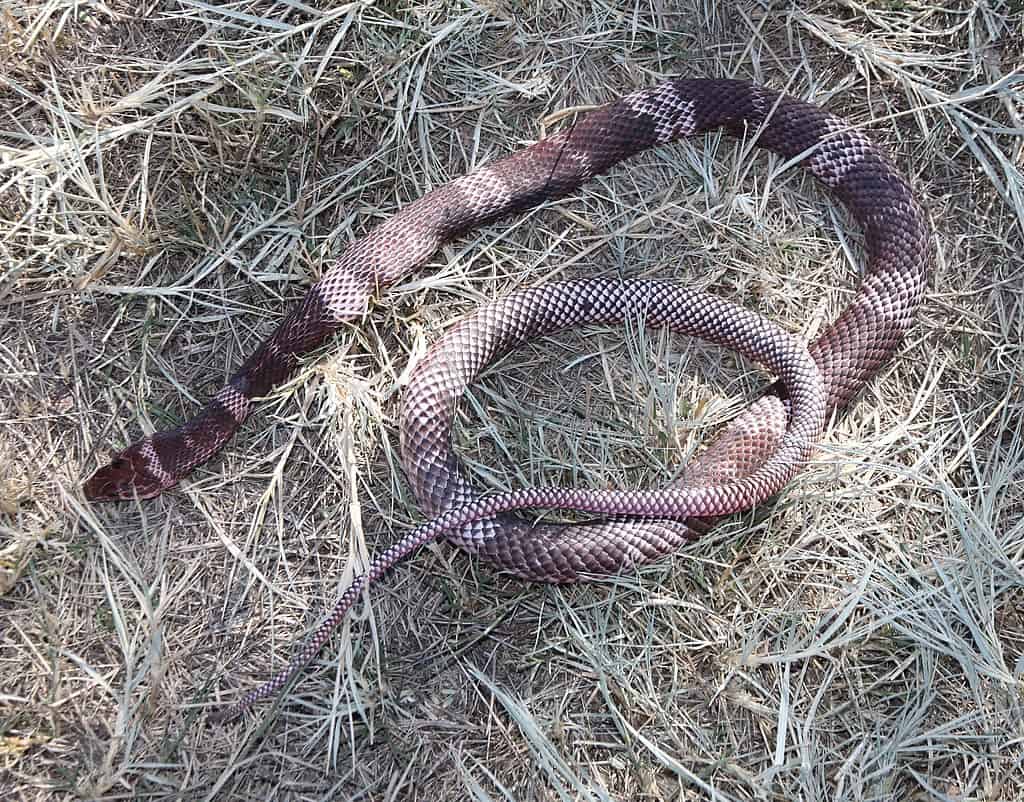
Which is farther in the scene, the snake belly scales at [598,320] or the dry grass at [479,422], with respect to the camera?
the snake belly scales at [598,320]

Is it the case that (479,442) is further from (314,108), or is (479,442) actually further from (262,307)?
(314,108)

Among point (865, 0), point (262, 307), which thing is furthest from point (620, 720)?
point (865, 0)

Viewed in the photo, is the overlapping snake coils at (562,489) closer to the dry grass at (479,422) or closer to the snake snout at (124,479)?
the dry grass at (479,422)

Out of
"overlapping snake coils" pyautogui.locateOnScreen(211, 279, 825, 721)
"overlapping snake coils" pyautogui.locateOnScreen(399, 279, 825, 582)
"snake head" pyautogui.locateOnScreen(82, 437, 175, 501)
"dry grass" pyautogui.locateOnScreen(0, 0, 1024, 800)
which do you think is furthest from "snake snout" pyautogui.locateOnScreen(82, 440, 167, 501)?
"overlapping snake coils" pyautogui.locateOnScreen(399, 279, 825, 582)

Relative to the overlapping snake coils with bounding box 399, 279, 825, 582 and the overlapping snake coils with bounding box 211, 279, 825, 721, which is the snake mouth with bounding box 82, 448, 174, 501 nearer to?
the overlapping snake coils with bounding box 211, 279, 825, 721

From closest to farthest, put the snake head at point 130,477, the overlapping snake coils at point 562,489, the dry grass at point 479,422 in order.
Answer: the dry grass at point 479,422, the overlapping snake coils at point 562,489, the snake head at point 130,477

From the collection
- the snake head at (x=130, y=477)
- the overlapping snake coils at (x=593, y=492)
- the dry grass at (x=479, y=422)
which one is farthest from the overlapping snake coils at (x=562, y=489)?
the snake head at (x=130, y=477)

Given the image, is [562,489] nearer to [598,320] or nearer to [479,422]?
[479,422]
